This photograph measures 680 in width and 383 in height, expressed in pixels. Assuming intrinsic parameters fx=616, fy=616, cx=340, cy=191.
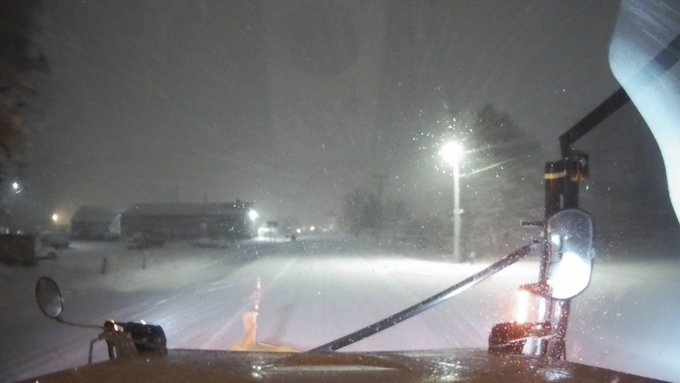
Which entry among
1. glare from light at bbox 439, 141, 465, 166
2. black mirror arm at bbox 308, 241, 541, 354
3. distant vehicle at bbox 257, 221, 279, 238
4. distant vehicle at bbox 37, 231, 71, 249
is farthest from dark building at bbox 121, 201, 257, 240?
black mirror arm at bbox 308, 241, 541, 354

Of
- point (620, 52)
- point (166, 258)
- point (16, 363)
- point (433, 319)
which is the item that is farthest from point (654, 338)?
point (166, 258)

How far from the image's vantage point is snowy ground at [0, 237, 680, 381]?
8.96 metres

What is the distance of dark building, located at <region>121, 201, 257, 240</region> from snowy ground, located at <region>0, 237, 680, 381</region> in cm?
4580

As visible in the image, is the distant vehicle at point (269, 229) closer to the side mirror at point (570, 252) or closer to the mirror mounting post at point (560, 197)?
the mirror mounting post at point (560, 197)

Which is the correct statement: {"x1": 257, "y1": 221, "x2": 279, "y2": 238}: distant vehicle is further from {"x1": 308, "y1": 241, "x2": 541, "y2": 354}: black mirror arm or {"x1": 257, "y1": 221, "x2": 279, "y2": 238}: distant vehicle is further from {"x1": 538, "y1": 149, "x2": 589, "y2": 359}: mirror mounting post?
{"x1": 538, "y1": 149, "x2": 589, "y2": 359}: mirror mounting post

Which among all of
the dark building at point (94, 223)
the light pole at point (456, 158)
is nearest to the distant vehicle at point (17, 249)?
the light pole at point (456, 158)

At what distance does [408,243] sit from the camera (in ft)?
202

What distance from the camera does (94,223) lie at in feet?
213

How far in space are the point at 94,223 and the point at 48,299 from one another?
65515mm

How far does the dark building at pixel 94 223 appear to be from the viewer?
6411cm

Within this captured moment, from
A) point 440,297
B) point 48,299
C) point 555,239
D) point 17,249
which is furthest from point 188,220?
point 555,239

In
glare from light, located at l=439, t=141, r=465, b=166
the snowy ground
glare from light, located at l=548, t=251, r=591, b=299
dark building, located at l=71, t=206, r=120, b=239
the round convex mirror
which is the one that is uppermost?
glare from light, located at l=439, t=141, r=465, b=166

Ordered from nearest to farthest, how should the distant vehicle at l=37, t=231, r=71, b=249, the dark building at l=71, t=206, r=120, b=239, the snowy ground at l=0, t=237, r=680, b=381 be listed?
the snowy ground at l=0, t=237, r=680, b=381, the distant vehicle at l=37, t=231, r=71, b=249, the dark building at l=71, t=206, r=120, b=239

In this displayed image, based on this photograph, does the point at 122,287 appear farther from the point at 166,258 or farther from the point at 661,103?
the point at 661,103
